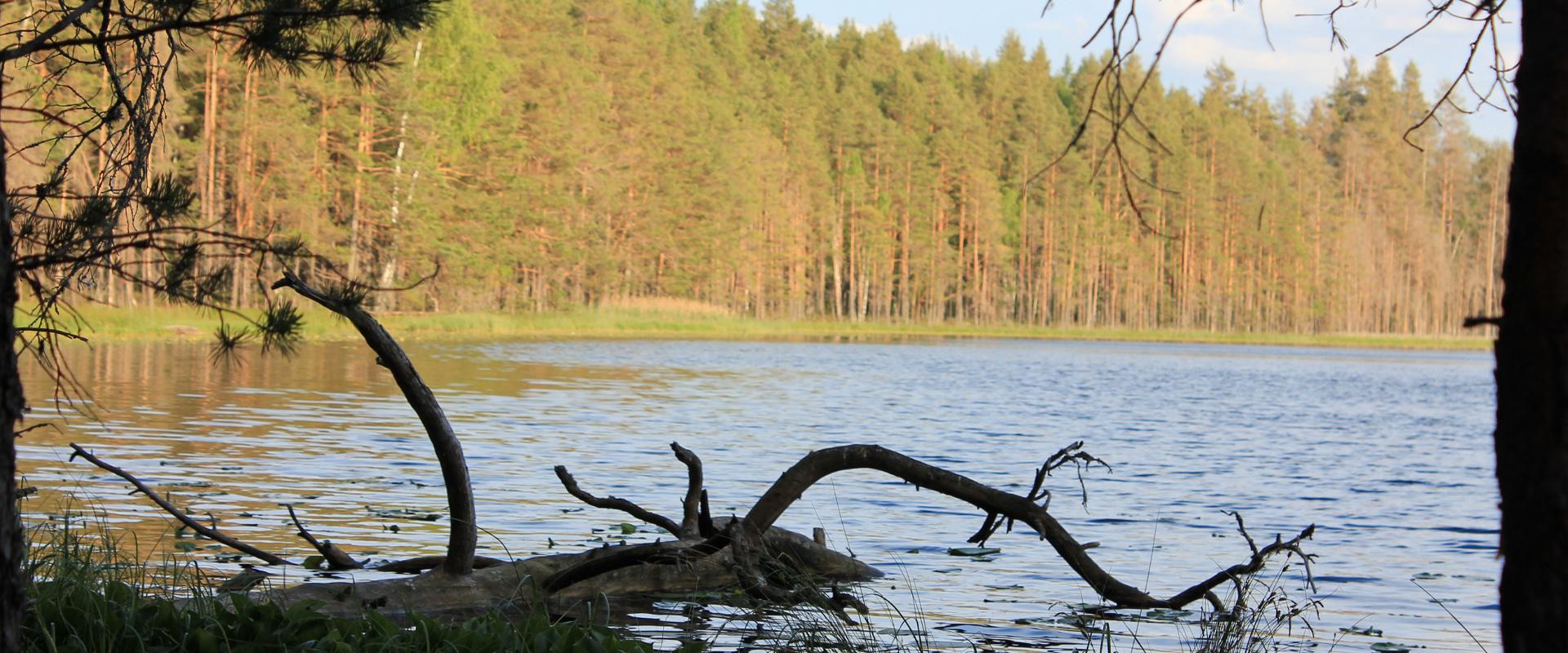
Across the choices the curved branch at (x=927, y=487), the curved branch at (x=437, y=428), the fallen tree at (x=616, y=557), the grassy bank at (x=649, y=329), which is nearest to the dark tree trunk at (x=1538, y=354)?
the fallen tree at (x=616, y=557)

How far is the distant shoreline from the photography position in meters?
33.3

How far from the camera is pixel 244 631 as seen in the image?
4391 mm

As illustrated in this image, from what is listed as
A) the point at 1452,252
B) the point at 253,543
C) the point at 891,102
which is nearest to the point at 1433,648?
the point at 253,543

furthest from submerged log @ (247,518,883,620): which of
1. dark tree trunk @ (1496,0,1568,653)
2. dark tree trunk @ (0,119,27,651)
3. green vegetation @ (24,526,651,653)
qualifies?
dark tree trunk @ (1496,0,1568,653)

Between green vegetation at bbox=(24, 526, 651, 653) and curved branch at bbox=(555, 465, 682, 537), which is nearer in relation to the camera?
green vegetation at bbox=(24, 526, 651, 653)

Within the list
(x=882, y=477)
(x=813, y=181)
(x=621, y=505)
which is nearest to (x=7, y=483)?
(x=621, y=505)

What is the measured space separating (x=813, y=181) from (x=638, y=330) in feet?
95.5

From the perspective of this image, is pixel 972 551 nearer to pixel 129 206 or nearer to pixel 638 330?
pixel 129 206

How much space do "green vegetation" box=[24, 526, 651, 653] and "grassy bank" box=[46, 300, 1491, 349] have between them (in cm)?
788

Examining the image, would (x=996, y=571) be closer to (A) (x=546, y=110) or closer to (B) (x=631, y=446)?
(B) (x=631, y=446)

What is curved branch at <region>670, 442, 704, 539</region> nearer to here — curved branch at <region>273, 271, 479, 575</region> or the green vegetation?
curved branch at <region>273, 271, 479, 575</region>

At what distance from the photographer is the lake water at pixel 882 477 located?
834 cm

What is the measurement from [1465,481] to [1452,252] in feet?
320

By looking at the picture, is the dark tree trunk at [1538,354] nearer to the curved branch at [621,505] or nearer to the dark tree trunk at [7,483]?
the dark tree trunk at [7,483]
